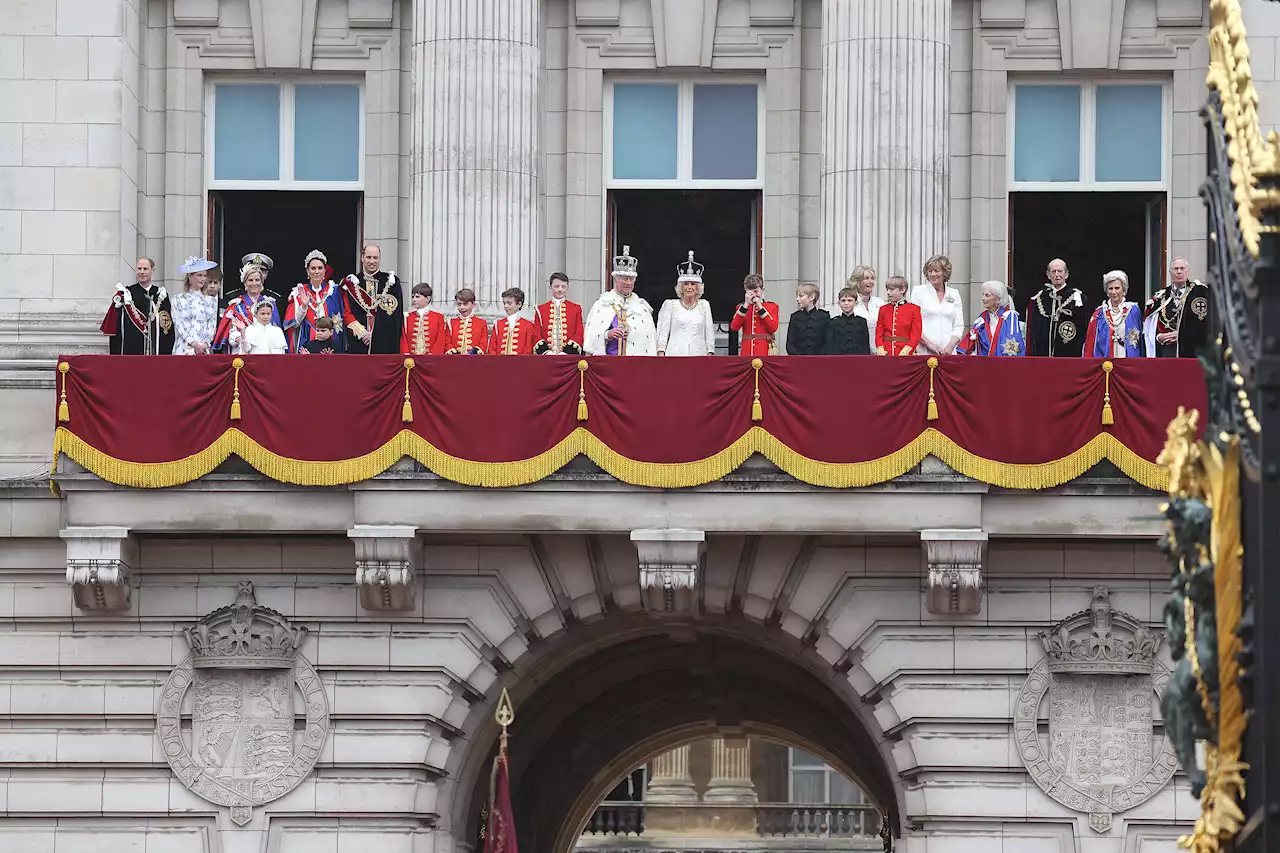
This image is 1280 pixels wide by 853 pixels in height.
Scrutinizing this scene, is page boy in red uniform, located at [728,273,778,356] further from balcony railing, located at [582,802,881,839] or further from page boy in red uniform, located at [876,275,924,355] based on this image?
balcony railing, located at [582,802,881,839]

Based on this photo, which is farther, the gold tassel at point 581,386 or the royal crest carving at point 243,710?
the royal crest carving at point 243,710

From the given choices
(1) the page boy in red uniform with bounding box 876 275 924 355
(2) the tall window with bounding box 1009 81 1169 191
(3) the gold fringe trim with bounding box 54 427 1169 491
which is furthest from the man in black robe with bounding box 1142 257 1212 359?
(2) the tall window with bounding box 1009 81 1169 191

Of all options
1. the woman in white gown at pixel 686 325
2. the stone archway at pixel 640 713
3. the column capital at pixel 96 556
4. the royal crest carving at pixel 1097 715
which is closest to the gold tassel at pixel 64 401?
the column capital at pixel 96 556

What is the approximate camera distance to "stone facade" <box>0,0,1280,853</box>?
31094 millimetres

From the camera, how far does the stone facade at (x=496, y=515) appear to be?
31.1 meters

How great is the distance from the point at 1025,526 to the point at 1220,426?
1694cm

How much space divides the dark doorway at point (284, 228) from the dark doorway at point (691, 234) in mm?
3571

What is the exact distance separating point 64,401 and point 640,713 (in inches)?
560

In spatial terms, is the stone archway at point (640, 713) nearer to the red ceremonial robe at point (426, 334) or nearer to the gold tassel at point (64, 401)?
the red ceremonial robe at point (426, 334)

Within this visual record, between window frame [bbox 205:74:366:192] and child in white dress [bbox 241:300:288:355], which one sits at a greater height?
window frame [bbox 205:74:366:192]

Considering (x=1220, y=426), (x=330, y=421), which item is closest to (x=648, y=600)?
(x=330, y=421)

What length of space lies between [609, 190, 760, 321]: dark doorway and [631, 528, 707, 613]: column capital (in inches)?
239

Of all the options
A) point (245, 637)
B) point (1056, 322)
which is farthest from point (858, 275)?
point (245, 637)

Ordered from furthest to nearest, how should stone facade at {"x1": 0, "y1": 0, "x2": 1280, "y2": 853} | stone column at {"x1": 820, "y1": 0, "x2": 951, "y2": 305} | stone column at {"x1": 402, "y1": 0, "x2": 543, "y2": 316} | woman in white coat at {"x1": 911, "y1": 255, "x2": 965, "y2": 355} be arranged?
1. stone column at {"x1": 402, "y1": 0, "x2": 543, "y2": 316}
2. stone column at {"x1": 820, "y1": 0, "x2": 951, "y2": 305}
3. woman in white coat at {"x1": 911, "y1": 255, "x2": 965, "y2": 355}
4. stone facade at {"x1": 0, "y1": 0, "x2": 1280, "y2": 853}
